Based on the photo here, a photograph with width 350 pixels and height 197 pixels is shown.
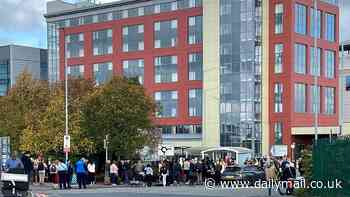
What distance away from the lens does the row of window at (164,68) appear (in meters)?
90.7

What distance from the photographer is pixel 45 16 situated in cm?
11094

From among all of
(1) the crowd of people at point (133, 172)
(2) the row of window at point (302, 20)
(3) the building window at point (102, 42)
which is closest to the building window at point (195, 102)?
(2) the row of window at point (302, 20)

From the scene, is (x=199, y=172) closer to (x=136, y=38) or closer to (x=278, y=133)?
(x=278, y=133)

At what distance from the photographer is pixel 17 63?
117 metres

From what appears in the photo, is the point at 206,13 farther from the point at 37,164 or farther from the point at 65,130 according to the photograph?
the point at 37,164

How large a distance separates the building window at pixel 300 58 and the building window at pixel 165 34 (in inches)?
722

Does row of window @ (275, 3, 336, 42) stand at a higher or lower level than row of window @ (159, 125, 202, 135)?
higher

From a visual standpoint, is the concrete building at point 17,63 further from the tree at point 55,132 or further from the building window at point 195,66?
the tree at point 55,132

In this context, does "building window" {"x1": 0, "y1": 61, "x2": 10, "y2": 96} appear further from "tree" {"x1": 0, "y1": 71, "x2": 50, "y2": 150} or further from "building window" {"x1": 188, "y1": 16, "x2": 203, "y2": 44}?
"tree" {"x1": 0, "y1": 71, "x2": 50, "y2": 150}

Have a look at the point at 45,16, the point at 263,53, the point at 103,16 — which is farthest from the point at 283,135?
the point at 45,16

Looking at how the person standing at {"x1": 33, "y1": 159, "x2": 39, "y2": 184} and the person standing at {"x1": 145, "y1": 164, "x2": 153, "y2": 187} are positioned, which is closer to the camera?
the person standing at {"x1": 33, "y1": 159, "x2": 39, "y2": 184}

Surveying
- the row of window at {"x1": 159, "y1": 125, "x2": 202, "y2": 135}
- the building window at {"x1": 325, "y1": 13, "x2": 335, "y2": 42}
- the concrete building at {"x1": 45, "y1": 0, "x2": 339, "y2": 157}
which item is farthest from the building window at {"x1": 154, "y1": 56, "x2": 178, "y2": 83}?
the building window at {"x1": 325, "y1": 13, "x2": 335, "y2": 42}

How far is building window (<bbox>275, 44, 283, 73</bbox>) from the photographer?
82938 mm

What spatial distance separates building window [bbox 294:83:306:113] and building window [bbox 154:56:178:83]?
18.3 metres
